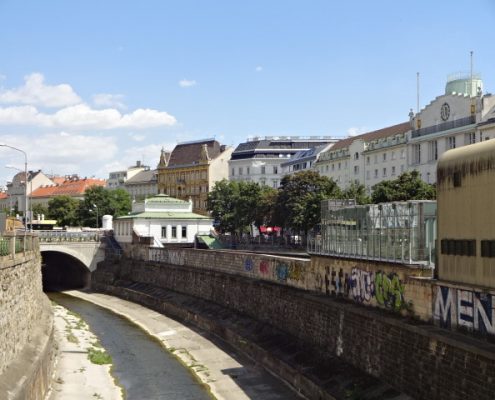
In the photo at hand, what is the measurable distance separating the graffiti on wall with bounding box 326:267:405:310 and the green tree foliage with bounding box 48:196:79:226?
11950 cm

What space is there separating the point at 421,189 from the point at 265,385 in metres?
Answer: 41.7

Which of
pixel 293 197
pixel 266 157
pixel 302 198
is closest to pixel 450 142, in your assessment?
pixel 302 198

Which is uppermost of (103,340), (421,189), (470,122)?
(470,122)

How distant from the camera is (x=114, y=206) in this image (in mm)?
151750

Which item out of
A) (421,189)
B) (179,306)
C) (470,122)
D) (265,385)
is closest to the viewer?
(265,385)

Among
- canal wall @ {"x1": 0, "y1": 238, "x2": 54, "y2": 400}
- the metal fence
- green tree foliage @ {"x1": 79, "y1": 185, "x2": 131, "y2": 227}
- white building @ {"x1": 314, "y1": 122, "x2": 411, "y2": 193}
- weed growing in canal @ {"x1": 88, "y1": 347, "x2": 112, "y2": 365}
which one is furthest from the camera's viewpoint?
green tree foliage @ {"x1": 79, "y1": 185, "x2": 131, "y2": 227}

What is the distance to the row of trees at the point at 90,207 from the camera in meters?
149

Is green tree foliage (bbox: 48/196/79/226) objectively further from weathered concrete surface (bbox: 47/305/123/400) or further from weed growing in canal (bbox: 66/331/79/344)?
weed growing in canal (bbox: 66/331/79/344)

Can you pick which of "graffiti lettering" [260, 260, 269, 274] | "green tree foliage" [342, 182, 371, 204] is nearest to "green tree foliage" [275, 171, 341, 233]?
"green tree foliage" [342, 182, 371, 204]

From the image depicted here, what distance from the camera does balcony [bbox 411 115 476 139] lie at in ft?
279

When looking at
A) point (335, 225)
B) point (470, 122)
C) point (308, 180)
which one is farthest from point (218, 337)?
point (470, 122)

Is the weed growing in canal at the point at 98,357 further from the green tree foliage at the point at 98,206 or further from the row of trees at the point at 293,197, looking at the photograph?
the green tree foliage at the point at 98,206

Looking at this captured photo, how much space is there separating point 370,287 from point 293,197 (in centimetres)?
5680

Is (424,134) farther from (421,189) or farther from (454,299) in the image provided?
(454,299)
